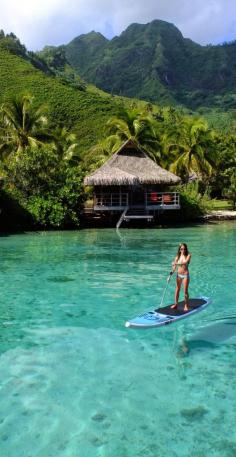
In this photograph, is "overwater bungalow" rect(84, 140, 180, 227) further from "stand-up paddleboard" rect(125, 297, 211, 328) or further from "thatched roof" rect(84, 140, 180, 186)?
"stand-up paddleboard" rect(125, 297, 211, 328)

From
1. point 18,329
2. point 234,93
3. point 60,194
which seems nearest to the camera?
point 18,329

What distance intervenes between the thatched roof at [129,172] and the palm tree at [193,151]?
703 centimetres

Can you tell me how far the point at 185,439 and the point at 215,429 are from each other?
1.35ft

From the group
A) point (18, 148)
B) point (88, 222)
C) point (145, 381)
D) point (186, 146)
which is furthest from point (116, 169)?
point (145, 381)

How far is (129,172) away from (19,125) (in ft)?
28.5

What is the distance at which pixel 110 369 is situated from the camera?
7.26m

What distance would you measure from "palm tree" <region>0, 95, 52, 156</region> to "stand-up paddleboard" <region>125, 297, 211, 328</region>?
2439 centimetres

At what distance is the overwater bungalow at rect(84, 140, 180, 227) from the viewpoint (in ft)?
91.5

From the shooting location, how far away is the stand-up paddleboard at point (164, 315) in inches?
327

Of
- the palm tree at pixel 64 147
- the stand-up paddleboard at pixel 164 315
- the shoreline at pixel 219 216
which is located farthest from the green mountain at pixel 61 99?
the stand-up paddleboard at pixel 164 315

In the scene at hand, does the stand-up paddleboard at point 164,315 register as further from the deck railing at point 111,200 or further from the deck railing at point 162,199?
the deck railing at point 162,199

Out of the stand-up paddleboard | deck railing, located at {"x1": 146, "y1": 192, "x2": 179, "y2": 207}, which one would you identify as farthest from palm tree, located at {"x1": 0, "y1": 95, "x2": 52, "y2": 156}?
the stand-up paddleboard

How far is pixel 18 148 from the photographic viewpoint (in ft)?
106

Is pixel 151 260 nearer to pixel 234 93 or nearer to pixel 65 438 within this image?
pixel 65 438
